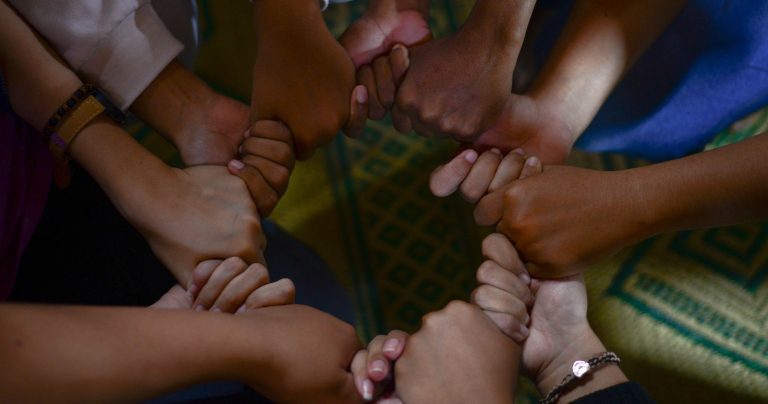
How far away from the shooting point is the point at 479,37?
716mm

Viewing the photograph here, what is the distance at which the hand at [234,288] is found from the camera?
61cm

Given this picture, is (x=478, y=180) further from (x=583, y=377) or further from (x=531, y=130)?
(x=583, y=377)

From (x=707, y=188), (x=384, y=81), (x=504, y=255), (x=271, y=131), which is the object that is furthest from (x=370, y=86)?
(x=707, y=188)

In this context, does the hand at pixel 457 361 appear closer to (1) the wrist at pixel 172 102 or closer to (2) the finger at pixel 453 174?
(2) the finger at pixel 453 174

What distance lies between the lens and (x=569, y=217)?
665mm

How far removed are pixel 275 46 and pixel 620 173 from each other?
0.36 meters

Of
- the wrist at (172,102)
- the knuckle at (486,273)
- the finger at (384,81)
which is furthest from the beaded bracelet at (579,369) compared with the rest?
the wrist at (172,102)

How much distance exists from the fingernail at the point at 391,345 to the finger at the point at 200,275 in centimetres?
17

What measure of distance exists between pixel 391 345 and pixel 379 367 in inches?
1.1

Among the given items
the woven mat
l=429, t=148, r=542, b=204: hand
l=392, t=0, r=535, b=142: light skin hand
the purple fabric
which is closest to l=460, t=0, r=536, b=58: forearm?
l=392, t=0, r=535, b=142: light skin hand

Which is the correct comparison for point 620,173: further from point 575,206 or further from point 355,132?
point 355,132

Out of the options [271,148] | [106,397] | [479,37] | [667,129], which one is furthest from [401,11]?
[106,397]

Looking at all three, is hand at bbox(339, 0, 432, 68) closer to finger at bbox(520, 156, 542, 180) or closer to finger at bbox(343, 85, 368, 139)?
finger at bbox(343, 85, 368, 139)

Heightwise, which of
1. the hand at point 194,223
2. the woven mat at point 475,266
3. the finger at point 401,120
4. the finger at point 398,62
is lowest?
the woven mat at point 475,266
